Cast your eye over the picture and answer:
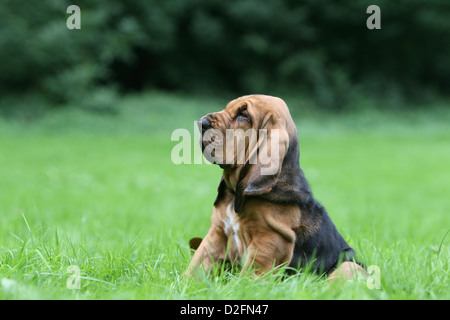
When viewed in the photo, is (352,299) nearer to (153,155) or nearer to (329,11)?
(153,155)

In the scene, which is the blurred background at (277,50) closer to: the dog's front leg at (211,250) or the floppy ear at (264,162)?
the dog's front leg at (211,250)

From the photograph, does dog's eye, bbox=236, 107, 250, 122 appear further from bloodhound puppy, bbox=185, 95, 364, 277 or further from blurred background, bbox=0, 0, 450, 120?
blurred background, bbox=0, 0, 450, 120

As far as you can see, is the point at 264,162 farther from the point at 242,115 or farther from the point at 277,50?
the point at 277,50

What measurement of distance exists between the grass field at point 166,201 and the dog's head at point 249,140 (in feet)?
1.89

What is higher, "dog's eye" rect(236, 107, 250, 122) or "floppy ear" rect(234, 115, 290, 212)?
"dog's eye" rect(236, 107, 250, 122)

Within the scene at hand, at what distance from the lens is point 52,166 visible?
512 inches

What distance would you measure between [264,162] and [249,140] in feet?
0.67

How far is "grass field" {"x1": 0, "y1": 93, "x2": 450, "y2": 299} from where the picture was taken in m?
2.89

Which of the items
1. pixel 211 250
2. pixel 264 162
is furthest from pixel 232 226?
pixel 264 162

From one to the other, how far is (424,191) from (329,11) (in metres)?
21.9

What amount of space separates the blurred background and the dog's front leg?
22919 millimetres

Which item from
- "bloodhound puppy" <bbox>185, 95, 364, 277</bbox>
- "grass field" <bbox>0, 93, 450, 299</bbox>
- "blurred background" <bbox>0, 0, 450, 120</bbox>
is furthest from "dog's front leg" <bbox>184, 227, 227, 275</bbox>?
Answer: "blurred background" <bbox>0, 0, 450, 120</bbox>

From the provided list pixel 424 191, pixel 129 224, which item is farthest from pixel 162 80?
pixel 129 224

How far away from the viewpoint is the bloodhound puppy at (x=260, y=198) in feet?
9.93
